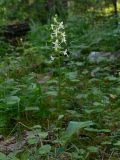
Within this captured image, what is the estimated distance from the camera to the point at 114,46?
19.2 feet

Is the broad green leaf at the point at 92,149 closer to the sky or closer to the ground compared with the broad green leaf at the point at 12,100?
closer to the ground

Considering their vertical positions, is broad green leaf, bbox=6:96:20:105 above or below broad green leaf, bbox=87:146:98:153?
above

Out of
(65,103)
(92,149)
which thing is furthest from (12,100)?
(92,149)

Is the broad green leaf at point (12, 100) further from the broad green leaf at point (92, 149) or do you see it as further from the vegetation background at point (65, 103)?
the broad green leaf at point (92, 149)

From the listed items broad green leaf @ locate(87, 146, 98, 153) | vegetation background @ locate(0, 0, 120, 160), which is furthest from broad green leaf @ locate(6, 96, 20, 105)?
broad green leaf @ locate(87, 146, 98, 153)

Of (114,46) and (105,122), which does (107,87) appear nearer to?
(105,122)

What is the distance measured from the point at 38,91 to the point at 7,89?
1.09 feet

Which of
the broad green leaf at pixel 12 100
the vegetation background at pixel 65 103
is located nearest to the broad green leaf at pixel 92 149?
the vegetation background at pixel 65 103

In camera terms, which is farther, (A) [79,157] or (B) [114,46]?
(B) [114,46]

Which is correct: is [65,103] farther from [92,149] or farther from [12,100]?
[92,149]

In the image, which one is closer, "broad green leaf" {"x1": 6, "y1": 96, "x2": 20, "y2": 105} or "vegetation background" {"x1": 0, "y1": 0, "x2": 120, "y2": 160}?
"vegetation background" {"x1": 0, "y1": 0, "x2": 120, "y2": 160}

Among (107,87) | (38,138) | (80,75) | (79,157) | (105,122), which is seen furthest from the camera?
(80,75)

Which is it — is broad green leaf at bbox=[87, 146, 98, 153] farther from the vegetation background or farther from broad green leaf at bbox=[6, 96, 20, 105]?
broad green leaf at bbox=[6, 96, 20, 105]

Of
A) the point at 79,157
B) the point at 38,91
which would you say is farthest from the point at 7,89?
the point at 79,157
